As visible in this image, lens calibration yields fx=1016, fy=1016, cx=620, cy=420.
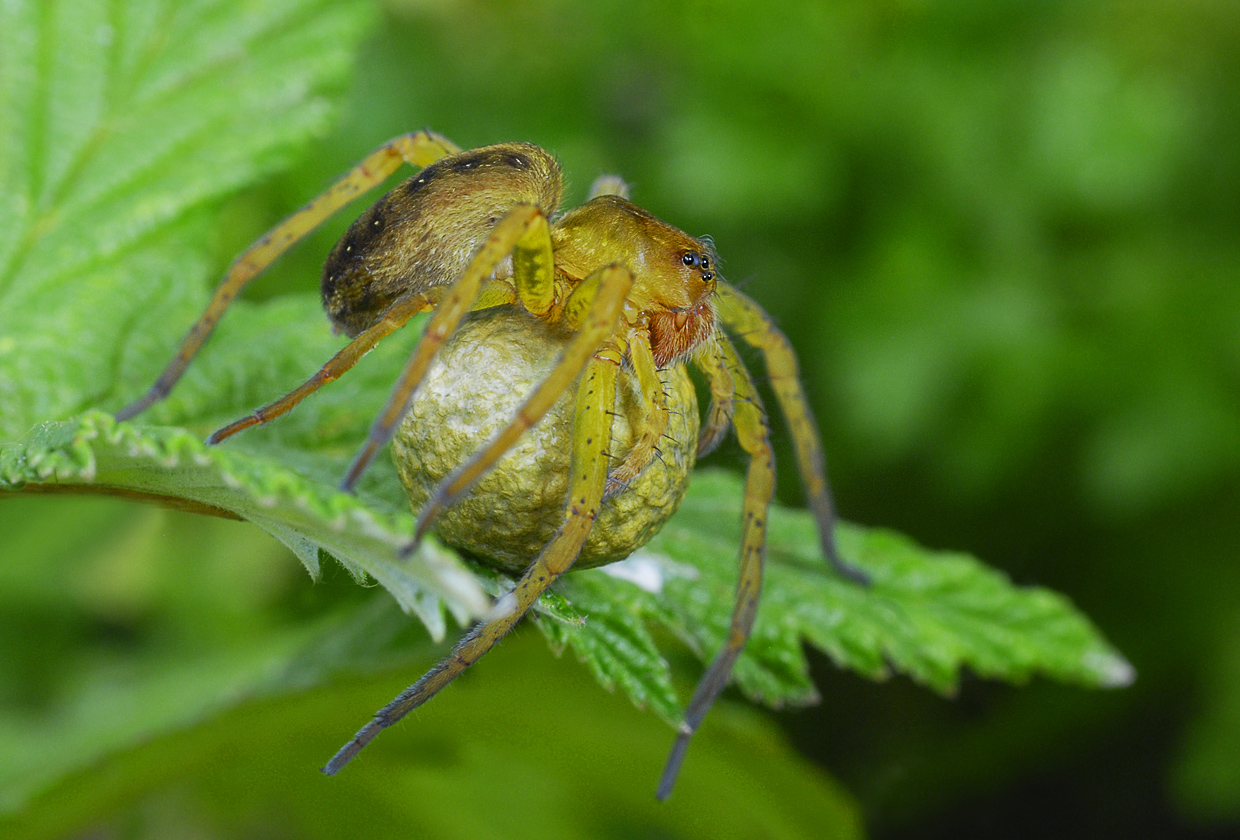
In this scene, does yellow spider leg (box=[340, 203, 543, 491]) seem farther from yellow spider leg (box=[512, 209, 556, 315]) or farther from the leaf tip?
the leaf tip

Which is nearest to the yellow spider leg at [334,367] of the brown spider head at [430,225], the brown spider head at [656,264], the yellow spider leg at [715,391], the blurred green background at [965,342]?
the brown spider head at [430,225]

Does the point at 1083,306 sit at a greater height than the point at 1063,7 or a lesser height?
lesser

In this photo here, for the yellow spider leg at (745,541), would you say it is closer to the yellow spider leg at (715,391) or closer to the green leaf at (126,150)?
the yellow spider leg at (715,391)

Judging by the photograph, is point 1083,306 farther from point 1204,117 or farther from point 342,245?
point 342,245

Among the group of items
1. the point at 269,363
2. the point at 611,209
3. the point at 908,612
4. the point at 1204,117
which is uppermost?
the point at 1204,117

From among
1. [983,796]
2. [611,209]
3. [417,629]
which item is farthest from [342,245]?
[983,796]
